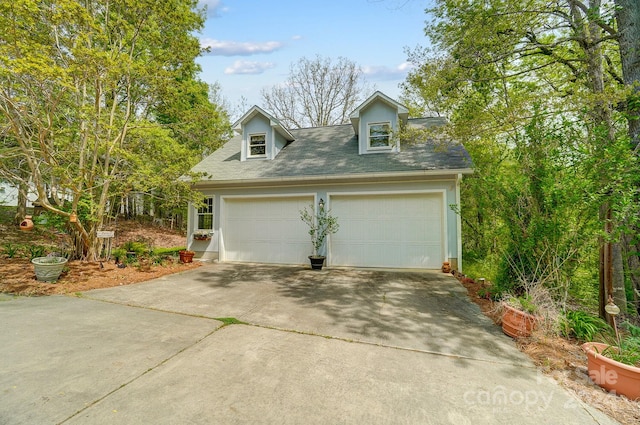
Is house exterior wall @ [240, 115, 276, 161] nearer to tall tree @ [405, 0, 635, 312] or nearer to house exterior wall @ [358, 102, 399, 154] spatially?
house exterior wall @ [358, 102, 399, 154]

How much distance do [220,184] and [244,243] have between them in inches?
84.6

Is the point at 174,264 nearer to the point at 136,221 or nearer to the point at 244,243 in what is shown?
the point at 244,243

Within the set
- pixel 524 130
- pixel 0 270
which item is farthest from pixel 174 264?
pixel 524 130

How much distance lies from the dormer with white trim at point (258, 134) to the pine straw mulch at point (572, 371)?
327 inches

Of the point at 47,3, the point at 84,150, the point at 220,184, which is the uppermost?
the point at 47,3

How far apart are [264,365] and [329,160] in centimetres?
702

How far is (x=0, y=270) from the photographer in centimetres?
639

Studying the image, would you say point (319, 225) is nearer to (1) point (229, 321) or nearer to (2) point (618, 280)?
(1) point (229, 321)

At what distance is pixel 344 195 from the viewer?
818cm

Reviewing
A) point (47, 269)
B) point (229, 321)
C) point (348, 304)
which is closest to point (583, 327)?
point (348, 304)

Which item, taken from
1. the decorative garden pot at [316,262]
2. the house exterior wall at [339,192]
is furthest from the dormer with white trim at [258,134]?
the decorative garden pot at [316,262]

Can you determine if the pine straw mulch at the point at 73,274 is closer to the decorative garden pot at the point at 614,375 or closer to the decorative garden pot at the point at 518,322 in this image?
the decorative garden pot at the point at 518,322

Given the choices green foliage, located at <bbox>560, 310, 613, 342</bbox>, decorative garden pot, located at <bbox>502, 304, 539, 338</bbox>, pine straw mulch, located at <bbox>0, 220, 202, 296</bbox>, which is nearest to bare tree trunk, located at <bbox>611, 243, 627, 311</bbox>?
green foliage, located at <bbox>560, 310, 613, 342</bbox>

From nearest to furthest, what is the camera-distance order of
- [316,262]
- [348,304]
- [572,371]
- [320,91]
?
[572,371]
[348,304]
[316,262]
[320,91]
